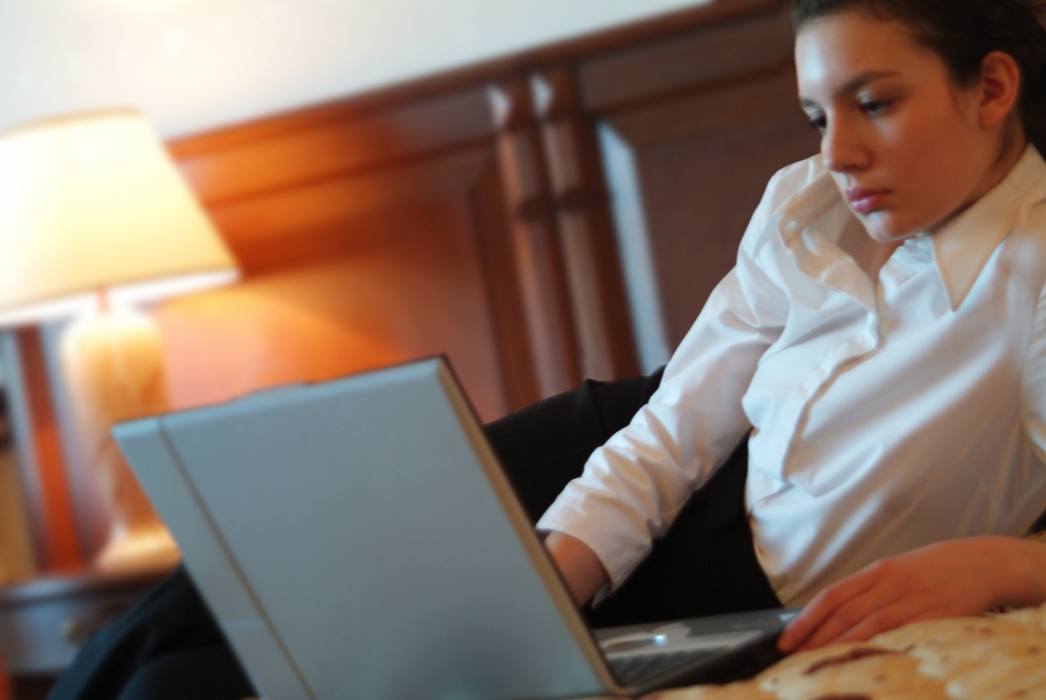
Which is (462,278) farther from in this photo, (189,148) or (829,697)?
(829,697)

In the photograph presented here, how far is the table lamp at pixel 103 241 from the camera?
6.05 feet

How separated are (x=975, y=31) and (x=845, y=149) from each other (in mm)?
134

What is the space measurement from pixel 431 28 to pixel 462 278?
1.44 feet

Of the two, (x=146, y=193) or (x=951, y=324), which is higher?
(x=146, y=193)

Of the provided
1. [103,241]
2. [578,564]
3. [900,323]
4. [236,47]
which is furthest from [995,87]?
[236,47]

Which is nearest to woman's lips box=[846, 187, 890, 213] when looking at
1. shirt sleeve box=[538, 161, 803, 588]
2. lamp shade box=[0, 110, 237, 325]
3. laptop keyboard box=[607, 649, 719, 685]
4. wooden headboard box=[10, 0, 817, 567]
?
shirt sleeve box=[538, 161, 803, 588]

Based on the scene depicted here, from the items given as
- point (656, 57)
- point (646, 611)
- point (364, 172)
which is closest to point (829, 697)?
point (646, 611)

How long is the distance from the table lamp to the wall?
24 centimetres

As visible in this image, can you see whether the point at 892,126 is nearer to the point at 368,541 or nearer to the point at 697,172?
the point at 368,541

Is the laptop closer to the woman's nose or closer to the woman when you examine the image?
the woman

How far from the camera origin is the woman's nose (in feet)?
2.72

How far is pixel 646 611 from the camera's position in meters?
0.97

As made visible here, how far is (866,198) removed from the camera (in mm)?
839

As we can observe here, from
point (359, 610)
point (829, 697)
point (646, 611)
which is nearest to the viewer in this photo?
point (829, 697)
